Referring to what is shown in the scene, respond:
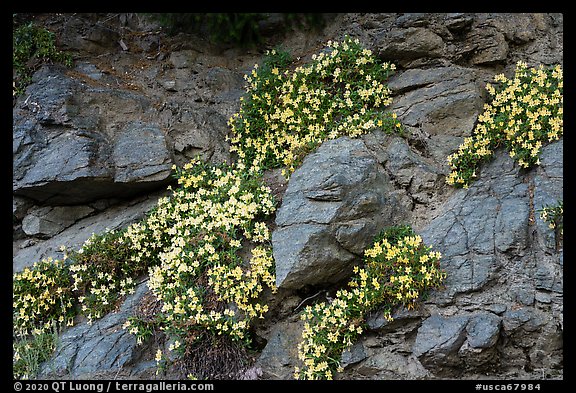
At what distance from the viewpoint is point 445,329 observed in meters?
4.75

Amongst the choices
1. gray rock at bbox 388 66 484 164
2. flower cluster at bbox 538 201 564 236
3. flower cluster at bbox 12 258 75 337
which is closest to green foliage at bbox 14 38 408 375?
flower cluster at bbox 12 258 75 337

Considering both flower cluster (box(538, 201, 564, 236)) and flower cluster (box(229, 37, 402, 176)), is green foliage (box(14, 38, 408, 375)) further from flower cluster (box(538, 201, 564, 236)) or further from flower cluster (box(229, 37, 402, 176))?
flower cluster (box(538, 201, 564, 236))

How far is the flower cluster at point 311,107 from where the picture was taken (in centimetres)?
636

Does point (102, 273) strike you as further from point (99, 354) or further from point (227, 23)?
point (227, 23)

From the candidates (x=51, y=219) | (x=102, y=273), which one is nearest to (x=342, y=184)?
(x=102, y=273)

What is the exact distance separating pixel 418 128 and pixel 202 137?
2.84 meters

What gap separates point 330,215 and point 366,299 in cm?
93

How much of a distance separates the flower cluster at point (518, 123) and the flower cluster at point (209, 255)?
2255 mm

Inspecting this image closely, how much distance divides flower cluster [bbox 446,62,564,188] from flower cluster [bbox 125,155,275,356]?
2.25m

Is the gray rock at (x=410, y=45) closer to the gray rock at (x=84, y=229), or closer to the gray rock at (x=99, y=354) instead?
the gray rock at (x=84, y=229)

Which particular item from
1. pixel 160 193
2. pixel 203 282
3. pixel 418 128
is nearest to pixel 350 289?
pixel 203 282

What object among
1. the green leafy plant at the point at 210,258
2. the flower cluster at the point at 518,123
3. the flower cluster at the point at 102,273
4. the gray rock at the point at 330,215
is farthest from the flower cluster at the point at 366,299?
the flower cluster at the point at 102,273

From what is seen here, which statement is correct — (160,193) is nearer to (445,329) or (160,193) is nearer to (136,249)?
(136,249)

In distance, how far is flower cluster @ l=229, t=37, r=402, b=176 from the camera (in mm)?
6359
